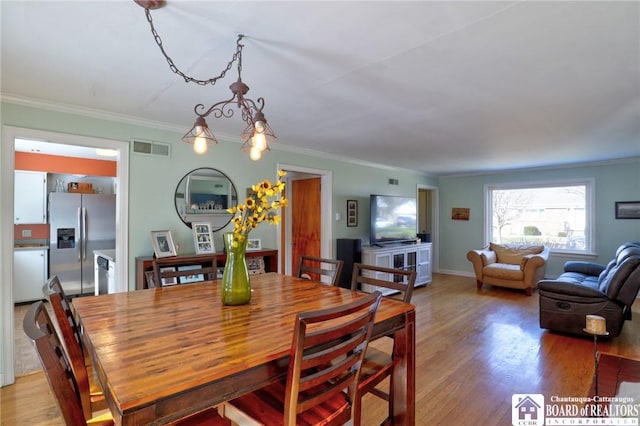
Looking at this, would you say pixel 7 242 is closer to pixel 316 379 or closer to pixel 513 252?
pixel 316 379

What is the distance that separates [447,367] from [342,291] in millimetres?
1438

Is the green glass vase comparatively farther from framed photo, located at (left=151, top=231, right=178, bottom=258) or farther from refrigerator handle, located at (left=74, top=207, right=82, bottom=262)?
refrigerator handle, located at (left=74, top=207, right=82, bottom=262)

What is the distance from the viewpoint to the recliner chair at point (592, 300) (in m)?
3.14

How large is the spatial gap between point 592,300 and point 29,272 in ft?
23.5

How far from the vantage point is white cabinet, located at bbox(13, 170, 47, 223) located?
183 inches

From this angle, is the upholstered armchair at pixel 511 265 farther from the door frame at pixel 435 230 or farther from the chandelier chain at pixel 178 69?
the chandelier chain at pixel 178 69

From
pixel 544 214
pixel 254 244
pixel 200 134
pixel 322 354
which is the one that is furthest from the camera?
pixel 544 214

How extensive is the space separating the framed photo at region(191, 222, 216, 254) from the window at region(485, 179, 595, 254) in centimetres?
584

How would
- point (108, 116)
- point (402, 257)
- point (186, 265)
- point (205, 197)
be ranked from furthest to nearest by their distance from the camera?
point (402, 257)
point (205, 197)
point (186, 265)
point (108, 116)

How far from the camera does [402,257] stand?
5547 millimetres

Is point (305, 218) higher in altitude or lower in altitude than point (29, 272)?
higher

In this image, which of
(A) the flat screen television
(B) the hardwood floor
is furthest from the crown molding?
(B) the hardwood floor

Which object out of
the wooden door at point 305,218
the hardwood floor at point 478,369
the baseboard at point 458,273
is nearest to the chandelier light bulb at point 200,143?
the hardwood floor at point 478,369

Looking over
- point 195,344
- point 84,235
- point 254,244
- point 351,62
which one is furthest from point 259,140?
point 84,235
